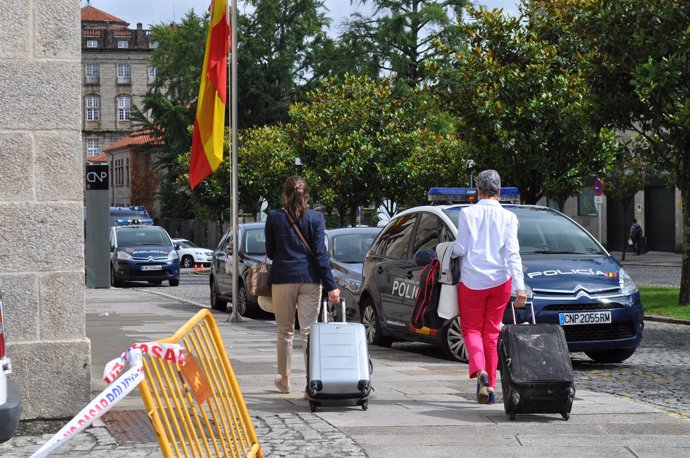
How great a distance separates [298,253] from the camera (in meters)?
10.1

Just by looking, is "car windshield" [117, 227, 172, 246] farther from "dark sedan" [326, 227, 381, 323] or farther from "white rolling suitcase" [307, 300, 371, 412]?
"white rolling suitcase" [307, 300, 371, 412]

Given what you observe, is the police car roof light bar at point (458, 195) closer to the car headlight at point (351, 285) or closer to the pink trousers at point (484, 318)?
the car headlight at point (351, 285)

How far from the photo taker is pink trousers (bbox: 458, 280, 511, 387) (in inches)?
382

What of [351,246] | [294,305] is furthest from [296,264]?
[351,246]

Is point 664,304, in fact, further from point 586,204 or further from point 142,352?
point 586,204

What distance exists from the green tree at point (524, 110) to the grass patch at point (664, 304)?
9.51 feet

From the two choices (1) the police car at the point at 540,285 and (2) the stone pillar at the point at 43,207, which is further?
(1) the police car at the point at 540,285

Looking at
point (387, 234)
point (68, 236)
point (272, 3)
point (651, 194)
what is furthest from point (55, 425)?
point (272, 3)

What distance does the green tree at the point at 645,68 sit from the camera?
20.6m

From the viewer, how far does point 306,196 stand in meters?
10.2

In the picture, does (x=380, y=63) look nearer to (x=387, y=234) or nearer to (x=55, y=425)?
Result: (x=387, y=234)

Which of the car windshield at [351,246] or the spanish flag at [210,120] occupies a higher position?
the spanish flag at [210,120]

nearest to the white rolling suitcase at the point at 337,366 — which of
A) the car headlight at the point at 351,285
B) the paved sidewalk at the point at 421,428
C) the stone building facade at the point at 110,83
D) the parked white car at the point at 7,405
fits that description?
the paved sidewalk at the point at 421,428

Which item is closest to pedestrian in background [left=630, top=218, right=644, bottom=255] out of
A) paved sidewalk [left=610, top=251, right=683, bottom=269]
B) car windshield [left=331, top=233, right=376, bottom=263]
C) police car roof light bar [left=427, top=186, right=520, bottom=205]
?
paved sidewalk [left=610, top=251, right=683, bottom=269]
